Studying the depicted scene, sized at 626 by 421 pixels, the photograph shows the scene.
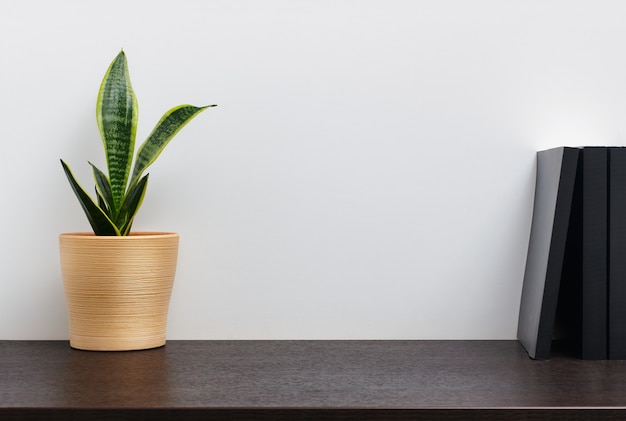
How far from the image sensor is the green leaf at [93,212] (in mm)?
998

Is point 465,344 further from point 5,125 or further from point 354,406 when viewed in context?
point 5,125

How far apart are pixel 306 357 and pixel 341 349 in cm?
8

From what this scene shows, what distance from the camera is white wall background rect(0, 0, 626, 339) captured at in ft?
3.73

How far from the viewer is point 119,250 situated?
100 cm

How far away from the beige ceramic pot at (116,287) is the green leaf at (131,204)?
0.04 metres

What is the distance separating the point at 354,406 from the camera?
0.75m

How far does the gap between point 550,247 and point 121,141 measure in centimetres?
61

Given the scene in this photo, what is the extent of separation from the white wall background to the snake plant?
0.31 feet

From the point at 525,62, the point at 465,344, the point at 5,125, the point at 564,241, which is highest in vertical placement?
the point at 525,62

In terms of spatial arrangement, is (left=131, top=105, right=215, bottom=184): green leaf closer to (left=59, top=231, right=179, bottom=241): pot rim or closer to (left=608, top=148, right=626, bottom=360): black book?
(left=59, top=231, right=179, bottom=241): pot rim

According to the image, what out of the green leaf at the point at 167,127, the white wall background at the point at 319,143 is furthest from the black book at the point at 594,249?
the green leaf at the point at 167,127

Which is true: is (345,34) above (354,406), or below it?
above

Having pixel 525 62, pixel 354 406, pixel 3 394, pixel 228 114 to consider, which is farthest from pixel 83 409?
pixel 525 62

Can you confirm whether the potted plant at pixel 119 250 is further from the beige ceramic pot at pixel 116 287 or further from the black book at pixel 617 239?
the black book at pixel 617 239
